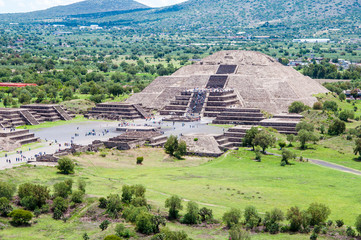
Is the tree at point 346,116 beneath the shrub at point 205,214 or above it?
above

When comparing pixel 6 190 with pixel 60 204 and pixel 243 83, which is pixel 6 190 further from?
pixel 243 83

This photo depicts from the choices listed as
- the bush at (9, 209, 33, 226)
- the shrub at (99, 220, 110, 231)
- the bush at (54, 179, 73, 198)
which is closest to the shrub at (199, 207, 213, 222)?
the shrub at (99, 220, 110, 231)

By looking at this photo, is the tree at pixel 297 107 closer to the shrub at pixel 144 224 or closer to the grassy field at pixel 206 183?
the grassy field at pixel 206 183

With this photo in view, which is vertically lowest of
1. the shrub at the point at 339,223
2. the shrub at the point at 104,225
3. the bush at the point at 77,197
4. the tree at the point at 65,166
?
the shrub at the point at 104,225

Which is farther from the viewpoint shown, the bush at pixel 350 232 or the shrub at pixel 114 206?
the shrub at pixel 114 206

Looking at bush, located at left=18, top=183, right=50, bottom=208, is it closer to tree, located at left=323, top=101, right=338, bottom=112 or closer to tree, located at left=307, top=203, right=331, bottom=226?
tree, located at left=307, top=203, right=331, bottom=226

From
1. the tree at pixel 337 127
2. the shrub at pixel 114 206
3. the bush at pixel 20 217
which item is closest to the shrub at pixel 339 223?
the shrub at pixel 114 206

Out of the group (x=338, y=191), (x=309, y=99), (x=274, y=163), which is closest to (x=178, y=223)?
A: (x=338, y=191)
